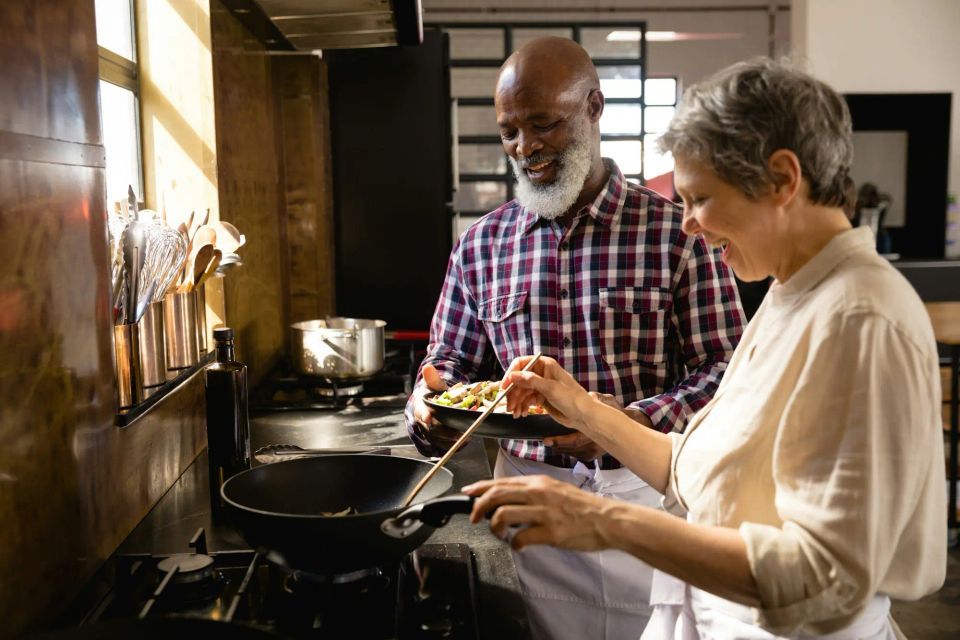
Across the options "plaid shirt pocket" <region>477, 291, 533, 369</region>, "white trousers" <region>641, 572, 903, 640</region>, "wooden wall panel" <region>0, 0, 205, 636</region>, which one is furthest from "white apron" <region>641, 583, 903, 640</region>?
"wooden wall panel" <region>0, 0, 205, 636</region>

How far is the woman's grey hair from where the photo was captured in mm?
1028

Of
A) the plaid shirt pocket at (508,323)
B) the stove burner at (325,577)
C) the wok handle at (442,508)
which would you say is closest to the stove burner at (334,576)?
the stove burner at (325,577)

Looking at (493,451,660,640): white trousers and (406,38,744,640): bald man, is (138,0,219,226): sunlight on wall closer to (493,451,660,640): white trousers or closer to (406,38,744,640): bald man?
(406,38,744,640): bald man

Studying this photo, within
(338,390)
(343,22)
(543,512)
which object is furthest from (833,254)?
(343,22)

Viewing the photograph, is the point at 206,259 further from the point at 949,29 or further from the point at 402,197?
the point at 949,29

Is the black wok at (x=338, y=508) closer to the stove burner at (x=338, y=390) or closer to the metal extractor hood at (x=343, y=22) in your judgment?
the stove burner at (x=338, y=390)

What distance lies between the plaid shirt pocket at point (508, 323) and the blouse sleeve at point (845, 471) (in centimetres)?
114

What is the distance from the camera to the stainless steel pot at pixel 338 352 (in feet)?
9.03

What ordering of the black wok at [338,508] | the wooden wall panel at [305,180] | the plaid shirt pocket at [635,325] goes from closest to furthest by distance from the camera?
the black wok at [338,508]
the plaid shirt pocket at [635,325]
the wooden wall panel at [305,180]

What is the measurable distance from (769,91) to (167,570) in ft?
3.45

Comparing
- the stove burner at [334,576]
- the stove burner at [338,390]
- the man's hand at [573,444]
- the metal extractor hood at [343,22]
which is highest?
the metal extractor hood at [343,22]

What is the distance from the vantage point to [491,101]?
20.1 feet

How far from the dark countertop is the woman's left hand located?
0.24 metres

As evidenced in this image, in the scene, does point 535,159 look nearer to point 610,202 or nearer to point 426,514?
point 610,202
